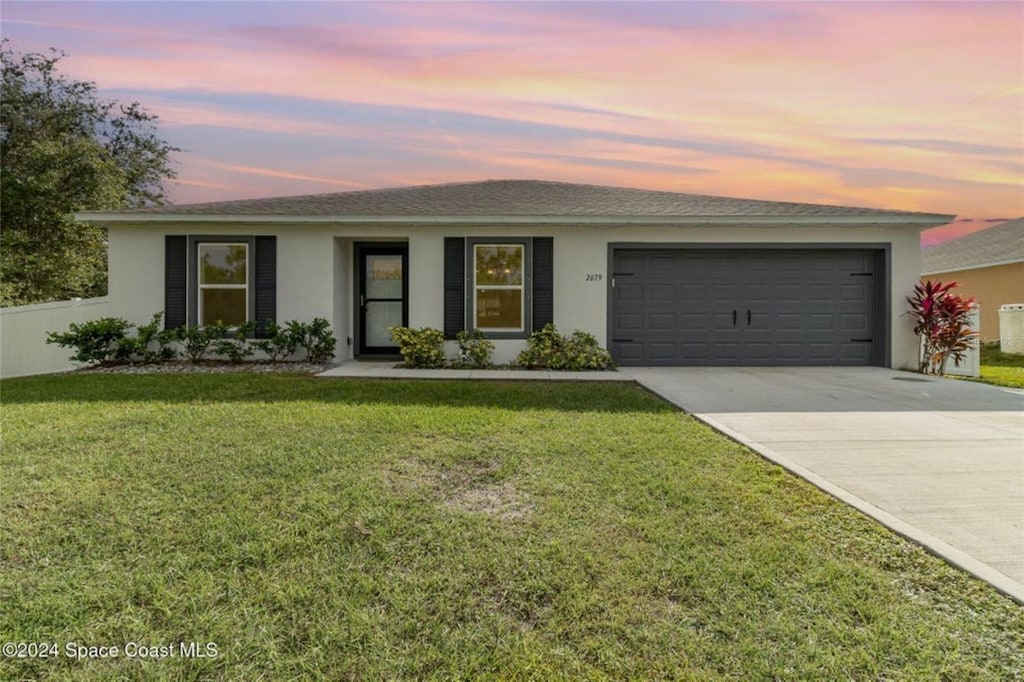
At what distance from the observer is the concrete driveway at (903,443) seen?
2824 mm

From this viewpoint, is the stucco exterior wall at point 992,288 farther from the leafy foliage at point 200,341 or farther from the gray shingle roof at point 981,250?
the leafy foliage at point 200,341

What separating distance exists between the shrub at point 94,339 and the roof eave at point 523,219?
5.99 feet

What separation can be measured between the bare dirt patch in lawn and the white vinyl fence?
909cm

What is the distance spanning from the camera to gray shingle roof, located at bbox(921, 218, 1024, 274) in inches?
660

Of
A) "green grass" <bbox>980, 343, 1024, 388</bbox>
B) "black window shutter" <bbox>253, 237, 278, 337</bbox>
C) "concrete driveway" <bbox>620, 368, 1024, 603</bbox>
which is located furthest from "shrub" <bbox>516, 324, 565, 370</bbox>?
"green grass" <bbox>980, 343, 1024, 388</bbox>

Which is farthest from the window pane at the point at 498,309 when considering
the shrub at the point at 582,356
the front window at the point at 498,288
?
the shrub at the point at 582,356

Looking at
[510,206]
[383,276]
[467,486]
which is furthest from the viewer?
[383,276]

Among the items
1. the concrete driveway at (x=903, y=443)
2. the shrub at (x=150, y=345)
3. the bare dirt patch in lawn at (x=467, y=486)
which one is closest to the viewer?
the concrete driveway at (x=903, y=443)

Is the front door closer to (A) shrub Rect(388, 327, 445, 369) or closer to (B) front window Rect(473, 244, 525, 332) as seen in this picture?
(A) shrub Rect(388, 327, 445, 369)

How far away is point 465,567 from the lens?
247 centimetres

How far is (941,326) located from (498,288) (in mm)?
7755

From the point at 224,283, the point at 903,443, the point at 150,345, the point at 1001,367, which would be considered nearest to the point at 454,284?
the point at 224,283

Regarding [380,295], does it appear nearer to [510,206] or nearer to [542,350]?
[510,206]

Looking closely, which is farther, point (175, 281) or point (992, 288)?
point (992, 288)
